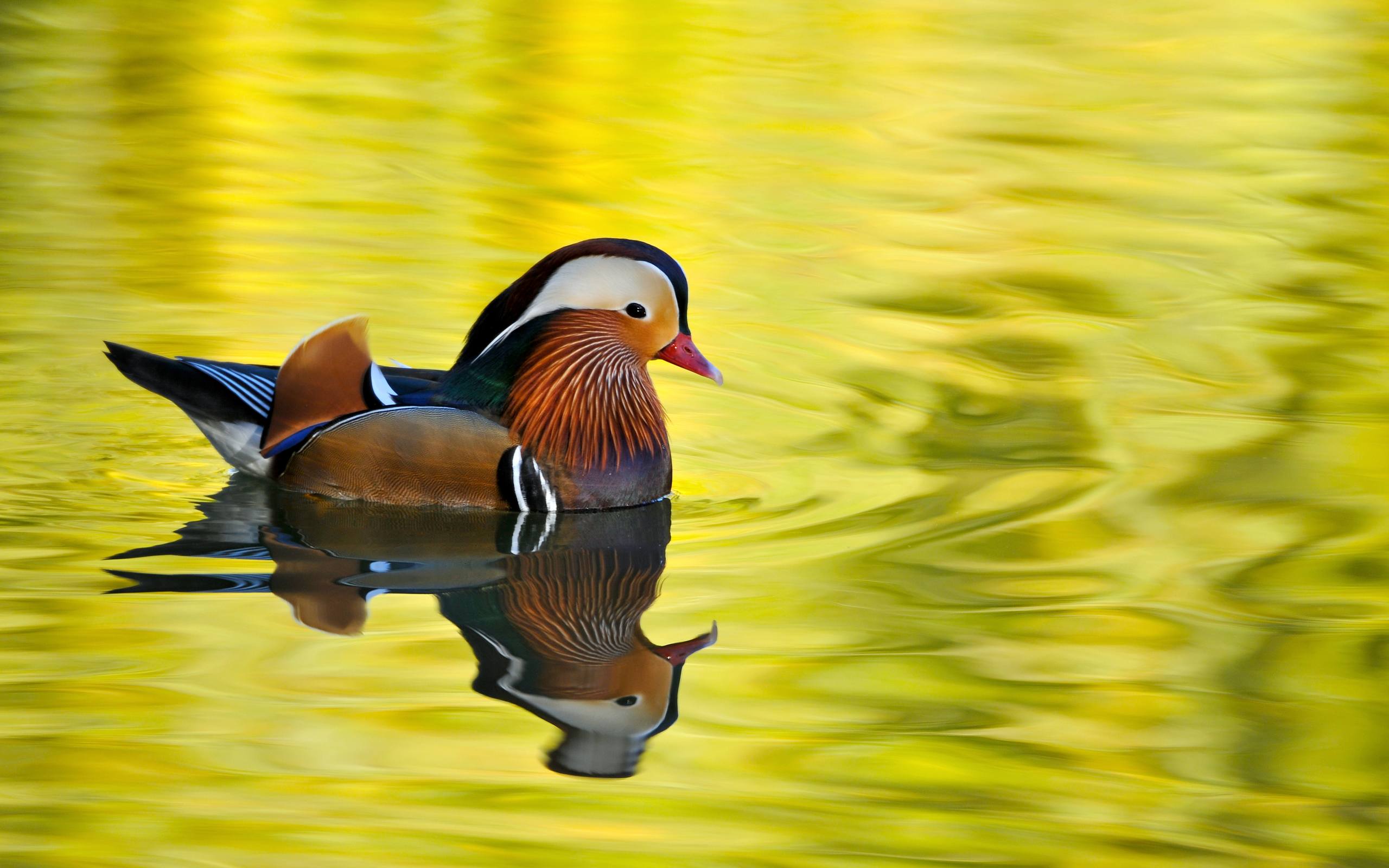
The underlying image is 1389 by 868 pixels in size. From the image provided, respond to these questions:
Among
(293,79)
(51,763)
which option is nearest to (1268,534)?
(51,763)

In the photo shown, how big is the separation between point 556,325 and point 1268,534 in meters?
2.61

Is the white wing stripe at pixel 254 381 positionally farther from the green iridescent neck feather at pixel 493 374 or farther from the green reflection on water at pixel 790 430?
the green iridescent neck feather at pixel 493 374

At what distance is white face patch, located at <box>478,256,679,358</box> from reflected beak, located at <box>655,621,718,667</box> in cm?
162

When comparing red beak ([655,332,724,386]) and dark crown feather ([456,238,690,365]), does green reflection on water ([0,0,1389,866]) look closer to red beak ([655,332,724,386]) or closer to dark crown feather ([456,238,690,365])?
red beak ([655,332,724,386])

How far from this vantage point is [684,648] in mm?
5086

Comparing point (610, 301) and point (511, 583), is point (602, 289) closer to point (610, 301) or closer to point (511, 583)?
point (610, 301)

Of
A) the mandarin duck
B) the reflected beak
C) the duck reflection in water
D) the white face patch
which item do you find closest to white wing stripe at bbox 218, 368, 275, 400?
the mandarin duck

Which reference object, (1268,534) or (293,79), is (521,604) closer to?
(1268,534)

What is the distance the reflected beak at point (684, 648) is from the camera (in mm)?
5004

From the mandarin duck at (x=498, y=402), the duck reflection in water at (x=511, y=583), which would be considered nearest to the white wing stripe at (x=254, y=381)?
the mandarin duck at (x=498, y=402)

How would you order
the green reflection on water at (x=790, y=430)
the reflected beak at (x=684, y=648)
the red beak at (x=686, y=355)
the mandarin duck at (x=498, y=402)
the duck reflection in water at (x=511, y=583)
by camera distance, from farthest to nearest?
the red beak at (x=686, y=355) < the mandarin duck at (x=498, y=402) < the reflected beak at (x=684, y=648) < the duck reflection in water at (x=511, y=583) < the green reflection on water at (x=790, y=430)

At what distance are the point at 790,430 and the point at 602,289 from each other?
142cm

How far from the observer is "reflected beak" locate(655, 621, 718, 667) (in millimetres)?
5004

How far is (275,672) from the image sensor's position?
4730 millimetres
